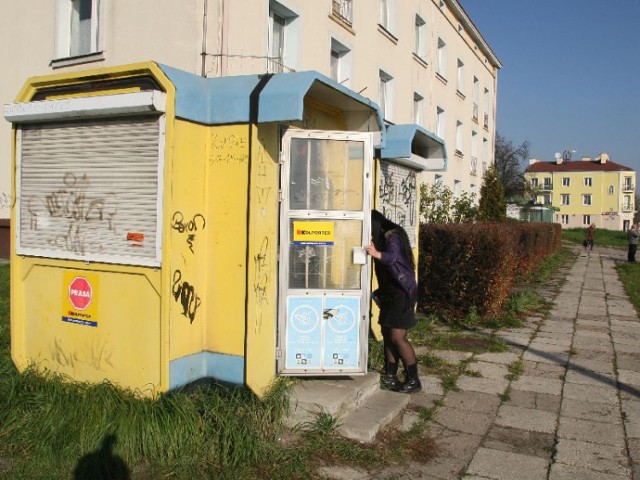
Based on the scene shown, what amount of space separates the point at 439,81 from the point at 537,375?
59.7 ft

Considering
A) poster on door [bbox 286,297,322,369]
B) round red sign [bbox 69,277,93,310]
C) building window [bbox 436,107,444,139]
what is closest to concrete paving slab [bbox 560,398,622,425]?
poster on door [bbox 286,297,322,369]

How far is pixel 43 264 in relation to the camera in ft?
16.6

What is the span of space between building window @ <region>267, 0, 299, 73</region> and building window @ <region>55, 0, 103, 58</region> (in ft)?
11.8

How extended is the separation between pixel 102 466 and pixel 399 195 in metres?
5.18

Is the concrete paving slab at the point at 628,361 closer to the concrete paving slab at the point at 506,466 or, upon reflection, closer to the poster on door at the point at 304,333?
the concrete paving slab at the point at 506,466

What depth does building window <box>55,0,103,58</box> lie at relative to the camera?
11383 mm

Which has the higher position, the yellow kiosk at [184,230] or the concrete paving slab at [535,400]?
the yellow kiosk at [184,230]

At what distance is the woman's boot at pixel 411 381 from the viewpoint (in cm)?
553

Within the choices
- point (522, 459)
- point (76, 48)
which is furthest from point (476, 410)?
point (76, 48)

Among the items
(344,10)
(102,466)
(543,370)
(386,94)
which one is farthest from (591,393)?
(386,94)

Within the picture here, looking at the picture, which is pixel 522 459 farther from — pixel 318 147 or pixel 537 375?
pixel 318 147

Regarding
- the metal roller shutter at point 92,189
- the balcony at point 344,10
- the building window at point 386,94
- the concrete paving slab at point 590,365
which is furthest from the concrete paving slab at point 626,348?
the building window at point 386,94

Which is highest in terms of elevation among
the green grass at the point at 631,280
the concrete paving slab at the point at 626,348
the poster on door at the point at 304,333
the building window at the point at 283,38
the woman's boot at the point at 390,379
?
the building window at the point at 283,38

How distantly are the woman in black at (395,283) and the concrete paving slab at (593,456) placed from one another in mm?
1548
